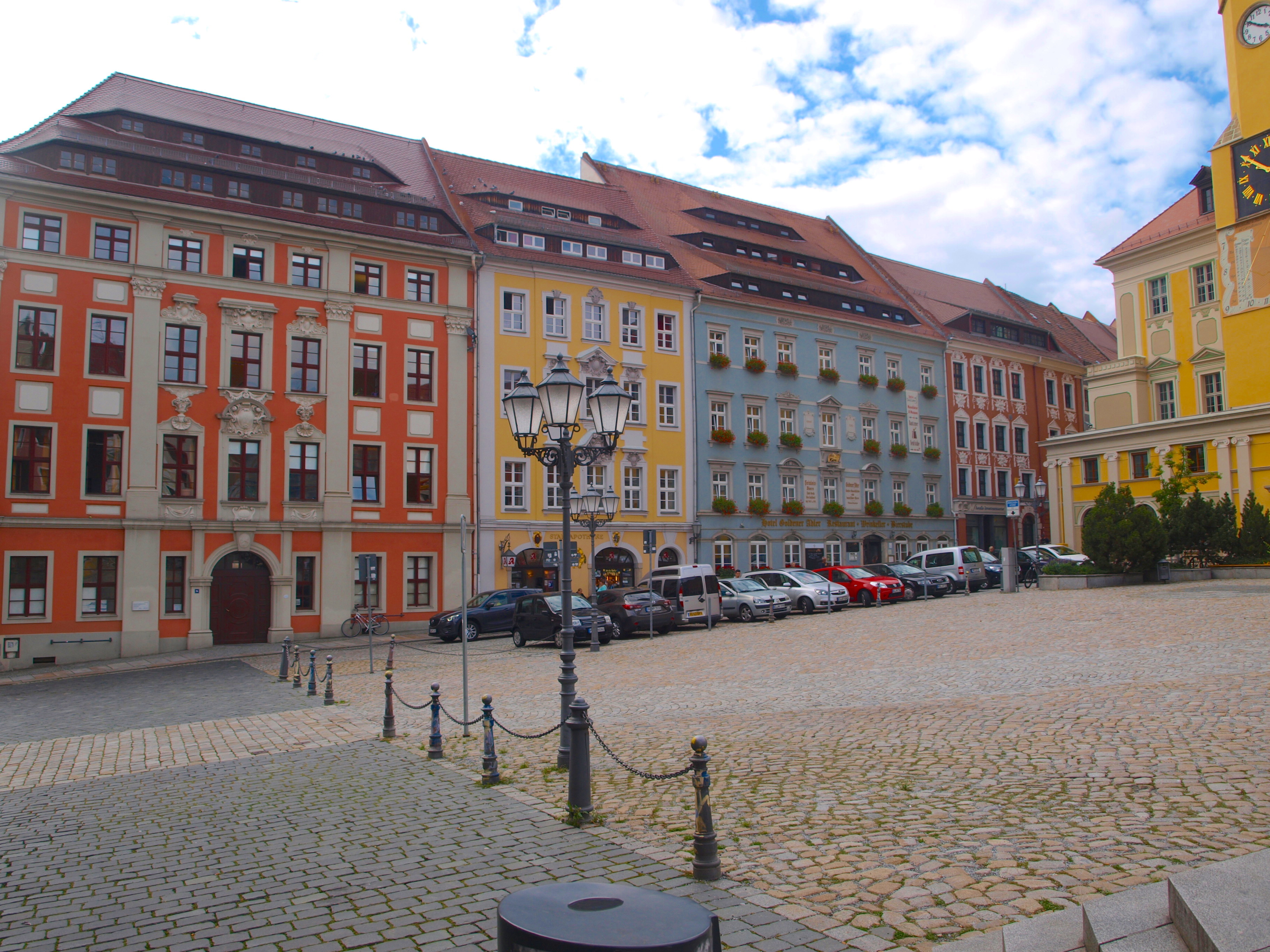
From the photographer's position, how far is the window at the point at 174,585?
3048 centimetres

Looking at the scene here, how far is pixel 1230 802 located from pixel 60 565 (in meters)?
31.2

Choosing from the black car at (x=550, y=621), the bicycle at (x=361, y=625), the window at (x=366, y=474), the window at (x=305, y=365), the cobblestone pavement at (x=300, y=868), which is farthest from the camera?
the window at (x=366, y=474)

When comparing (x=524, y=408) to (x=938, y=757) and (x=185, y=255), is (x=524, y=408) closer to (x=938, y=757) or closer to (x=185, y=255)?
(x=938, y=757)

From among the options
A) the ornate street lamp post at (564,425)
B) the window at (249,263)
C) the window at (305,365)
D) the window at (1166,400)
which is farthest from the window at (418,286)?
the window at (1166,400)

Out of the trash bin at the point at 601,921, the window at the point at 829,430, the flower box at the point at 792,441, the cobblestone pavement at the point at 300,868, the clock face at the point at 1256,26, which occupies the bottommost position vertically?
the cobblestone pavement at the point at 300,868

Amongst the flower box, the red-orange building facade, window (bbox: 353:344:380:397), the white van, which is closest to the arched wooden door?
the red-orange building facade

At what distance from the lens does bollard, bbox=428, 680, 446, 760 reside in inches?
424

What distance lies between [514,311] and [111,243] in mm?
14092

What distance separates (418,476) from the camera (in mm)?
35219

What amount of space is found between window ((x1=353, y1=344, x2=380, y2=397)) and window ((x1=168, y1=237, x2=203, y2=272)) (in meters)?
5.70

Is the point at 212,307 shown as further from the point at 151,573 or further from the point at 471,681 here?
the point at 471,681

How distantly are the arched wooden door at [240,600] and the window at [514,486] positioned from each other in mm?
9205

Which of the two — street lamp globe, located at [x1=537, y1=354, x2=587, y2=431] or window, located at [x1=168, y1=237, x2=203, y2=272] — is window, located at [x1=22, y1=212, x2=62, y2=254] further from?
street lamp globe, located at [x1=537, y1=354, x2=587, y2=431]

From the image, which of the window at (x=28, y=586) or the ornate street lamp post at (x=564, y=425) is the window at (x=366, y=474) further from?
the ornate street lamp post at (x=564, y=425)
